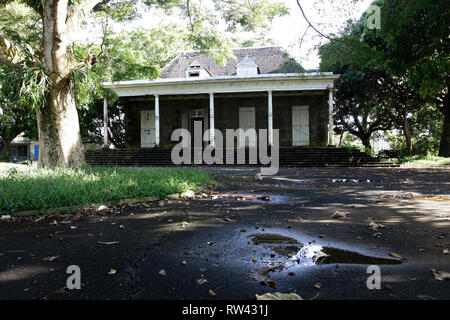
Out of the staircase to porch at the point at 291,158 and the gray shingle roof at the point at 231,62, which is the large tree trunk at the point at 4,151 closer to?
the staircase to porch at the point at 291,158

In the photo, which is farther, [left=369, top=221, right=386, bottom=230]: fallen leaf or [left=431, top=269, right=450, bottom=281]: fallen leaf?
[left=369, top=221, right=386, bottom=230]: fallen leaf

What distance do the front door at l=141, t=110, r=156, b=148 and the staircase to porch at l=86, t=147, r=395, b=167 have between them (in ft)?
12.7

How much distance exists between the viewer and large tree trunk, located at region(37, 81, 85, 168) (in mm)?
7570

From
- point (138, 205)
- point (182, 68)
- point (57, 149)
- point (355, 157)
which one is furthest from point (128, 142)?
point (138, 205)

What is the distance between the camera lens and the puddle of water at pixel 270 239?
286 cm

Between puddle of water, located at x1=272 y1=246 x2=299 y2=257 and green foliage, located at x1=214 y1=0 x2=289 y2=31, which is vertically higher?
green foliage, located at x1=214 y1=0 x2=289 y2=31

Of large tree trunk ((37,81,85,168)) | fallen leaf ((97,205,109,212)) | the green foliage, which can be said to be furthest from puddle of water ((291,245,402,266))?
the green foliage

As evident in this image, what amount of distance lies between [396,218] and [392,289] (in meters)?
2.15

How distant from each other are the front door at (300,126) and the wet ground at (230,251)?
46.5 ft

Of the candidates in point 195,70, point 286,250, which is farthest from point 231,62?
point 286,250

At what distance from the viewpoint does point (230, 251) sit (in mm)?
2600

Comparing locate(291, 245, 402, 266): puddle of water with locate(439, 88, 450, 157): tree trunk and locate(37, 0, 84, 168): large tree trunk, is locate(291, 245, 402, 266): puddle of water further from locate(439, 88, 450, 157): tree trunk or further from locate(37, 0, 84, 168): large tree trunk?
locate(439, 88, 450, 157): tree trunk

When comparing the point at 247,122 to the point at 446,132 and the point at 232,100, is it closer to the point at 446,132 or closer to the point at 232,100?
the point at 232,100

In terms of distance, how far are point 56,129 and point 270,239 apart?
6.91m
